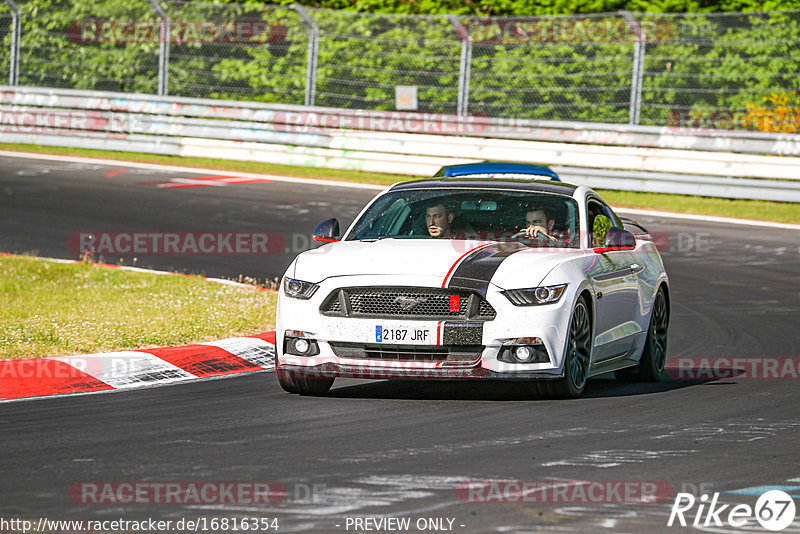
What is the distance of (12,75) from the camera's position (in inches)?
1089

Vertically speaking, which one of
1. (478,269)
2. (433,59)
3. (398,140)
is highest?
(433,59)

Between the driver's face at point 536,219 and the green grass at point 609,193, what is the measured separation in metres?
12.2

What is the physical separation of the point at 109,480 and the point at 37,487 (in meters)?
0.31

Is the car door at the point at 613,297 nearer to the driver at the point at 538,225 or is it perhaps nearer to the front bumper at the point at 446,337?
the driver at the point at 538,225

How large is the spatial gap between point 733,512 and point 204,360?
515 centimetres

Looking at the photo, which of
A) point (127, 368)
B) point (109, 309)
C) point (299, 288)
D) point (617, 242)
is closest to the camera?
point (299, 288)

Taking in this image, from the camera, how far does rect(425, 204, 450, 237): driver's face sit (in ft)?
32.9

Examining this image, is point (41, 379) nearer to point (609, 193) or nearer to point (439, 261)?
point (439, 261)

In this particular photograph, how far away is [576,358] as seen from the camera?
9195 mm

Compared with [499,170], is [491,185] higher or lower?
higher

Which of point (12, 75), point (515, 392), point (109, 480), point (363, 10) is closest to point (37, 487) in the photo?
point (109, 480)

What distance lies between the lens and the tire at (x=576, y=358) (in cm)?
902

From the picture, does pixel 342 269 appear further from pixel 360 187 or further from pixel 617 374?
pixel 360 187

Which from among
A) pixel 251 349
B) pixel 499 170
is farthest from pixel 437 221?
pixel 499 170
